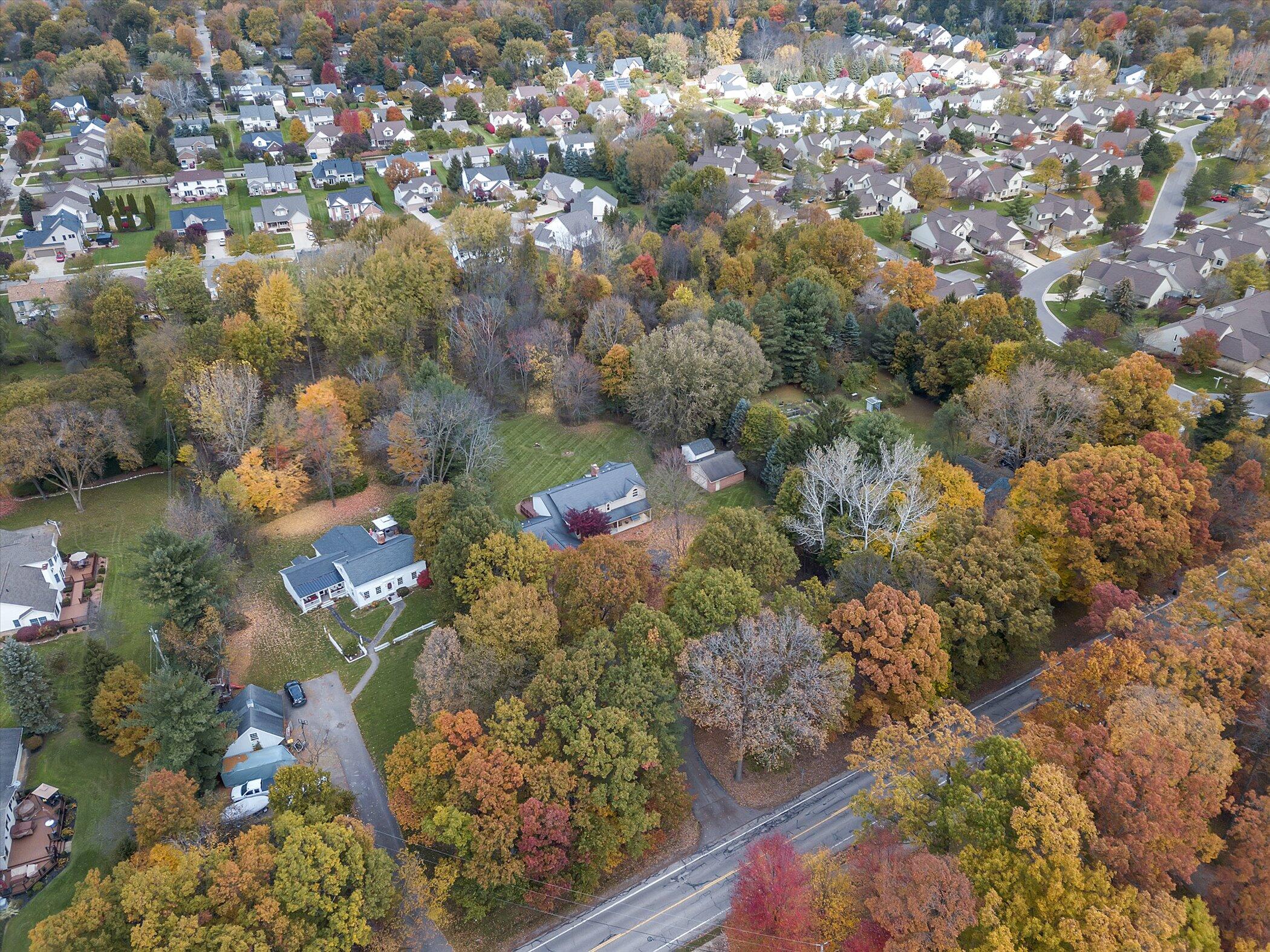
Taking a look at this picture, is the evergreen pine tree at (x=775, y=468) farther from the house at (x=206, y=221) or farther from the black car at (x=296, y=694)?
the house at (x=206, y=221)

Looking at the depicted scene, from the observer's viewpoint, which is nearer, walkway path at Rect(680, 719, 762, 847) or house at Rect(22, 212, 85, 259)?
walkway path at Rect(680, 719, 762, 847)

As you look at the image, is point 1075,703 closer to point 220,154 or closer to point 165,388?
point 165,388

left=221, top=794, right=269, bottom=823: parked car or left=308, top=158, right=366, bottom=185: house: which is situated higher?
left=308, top=158, right=366, bottom=185: house

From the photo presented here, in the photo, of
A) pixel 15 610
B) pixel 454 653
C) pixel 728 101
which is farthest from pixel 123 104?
pixel 454 653

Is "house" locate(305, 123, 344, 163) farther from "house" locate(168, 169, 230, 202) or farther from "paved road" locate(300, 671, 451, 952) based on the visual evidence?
"paved road" locate(300, 671, 451, 952)

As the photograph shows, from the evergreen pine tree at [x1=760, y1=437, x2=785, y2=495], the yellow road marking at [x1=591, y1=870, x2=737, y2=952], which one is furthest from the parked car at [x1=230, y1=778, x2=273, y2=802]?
the evergreen pine tree at [x1=760, y1=437, x2=785, y2=495]

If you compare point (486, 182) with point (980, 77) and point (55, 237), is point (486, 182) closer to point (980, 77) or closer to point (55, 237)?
point (55, 237)

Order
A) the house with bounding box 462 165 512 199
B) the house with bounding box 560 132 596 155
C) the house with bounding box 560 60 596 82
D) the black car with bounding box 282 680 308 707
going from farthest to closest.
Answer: the house with bounding box 560 60 596 82 → the house with bounding box 560 132 596 155 → the house with bounding box 462 165 512 199 → the black car with bounding box 282 680 308 707
